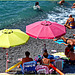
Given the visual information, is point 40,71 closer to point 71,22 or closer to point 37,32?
point 37,32

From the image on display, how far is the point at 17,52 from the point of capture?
9969mm

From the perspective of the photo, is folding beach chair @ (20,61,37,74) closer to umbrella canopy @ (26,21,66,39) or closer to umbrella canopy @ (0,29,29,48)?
umbrella canopy @ (0,29,29,48)

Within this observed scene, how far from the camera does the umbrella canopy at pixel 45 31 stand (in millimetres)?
7082

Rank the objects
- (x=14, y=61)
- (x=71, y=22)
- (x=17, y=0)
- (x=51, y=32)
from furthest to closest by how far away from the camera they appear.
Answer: (x=17, y=0)
(x=71, y=22)
(x=14, y=61)
(x=51, y=32)

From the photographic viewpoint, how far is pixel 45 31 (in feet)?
23.7

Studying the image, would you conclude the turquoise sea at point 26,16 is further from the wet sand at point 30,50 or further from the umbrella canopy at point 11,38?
the umbrella canopy at point 11,38

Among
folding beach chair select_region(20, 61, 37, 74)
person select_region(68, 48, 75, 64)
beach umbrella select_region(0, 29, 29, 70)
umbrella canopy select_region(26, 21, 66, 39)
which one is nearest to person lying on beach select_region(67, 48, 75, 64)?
person select_region(68, 48, 75, 64)

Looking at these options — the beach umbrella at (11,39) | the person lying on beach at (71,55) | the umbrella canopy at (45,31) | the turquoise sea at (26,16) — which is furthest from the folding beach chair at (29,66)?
the turquoise sea at (26,16)

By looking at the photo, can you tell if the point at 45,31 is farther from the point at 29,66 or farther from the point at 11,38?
the point at 29,66

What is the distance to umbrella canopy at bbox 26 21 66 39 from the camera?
708 centimetres

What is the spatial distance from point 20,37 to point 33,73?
1.83 metres

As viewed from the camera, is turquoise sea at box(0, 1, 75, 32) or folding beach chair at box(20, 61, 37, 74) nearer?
folding beach chair at box(20, 61, 37, 74)

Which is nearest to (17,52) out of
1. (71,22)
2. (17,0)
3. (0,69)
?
(0,69)

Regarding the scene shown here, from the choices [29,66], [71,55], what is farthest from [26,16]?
[29,66]
